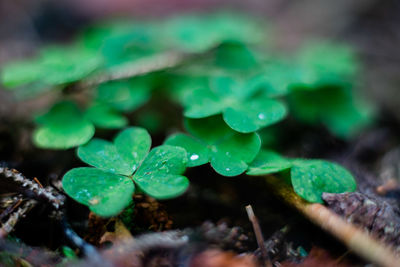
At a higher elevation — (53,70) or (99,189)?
(53,70)

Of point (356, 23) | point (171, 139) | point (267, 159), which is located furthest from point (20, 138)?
point (356, 23)

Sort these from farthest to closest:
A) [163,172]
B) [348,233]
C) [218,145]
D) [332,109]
Answer: [332,109] < [218,145] < [163,172] < [348,233]

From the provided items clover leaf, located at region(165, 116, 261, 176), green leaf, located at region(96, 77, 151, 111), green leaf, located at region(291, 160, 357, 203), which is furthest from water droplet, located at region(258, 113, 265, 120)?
green leaf, located at region(96, 77, 151, 111)

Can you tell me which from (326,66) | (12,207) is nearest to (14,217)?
(12,207)

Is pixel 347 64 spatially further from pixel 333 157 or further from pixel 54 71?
pixel 54 71

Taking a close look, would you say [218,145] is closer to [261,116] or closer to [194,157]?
[194,157]

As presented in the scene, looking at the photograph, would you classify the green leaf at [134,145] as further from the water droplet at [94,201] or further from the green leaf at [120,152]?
the water droplet at [94,201]

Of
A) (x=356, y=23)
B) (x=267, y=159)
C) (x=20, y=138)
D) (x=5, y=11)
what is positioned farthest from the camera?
(x=356, y=23)

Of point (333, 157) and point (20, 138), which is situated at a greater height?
point (20, 138)
